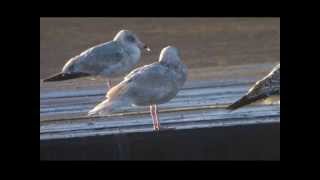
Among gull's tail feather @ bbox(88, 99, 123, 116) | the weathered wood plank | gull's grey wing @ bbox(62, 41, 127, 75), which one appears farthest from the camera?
gull's grey wing @ bbox(62, 41, 127, 75)

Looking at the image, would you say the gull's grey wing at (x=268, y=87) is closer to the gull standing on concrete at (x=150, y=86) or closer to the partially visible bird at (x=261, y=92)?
the partially visible bird at (x=261, y=92)

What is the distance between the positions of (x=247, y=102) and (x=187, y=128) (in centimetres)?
45

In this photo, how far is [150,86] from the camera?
16.8 feet

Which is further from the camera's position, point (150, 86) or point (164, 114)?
point (164, 114)

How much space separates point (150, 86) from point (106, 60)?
585mm

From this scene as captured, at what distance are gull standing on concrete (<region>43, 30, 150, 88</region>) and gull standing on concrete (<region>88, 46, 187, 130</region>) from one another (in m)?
0.42

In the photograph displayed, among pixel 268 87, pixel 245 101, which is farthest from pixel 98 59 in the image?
pixel 268 87

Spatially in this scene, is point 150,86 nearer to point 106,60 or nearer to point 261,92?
point 106,60

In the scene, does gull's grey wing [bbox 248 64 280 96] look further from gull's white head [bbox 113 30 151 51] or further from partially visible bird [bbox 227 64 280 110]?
gull's white head [bbox 113 30 151 51]

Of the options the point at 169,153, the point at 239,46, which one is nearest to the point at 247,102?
the point at 169,153

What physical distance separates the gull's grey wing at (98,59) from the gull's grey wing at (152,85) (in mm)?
417

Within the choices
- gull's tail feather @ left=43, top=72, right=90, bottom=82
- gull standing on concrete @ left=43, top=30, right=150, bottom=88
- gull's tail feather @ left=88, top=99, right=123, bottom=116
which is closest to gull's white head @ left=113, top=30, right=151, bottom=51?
gull standing on concrete @ left=43, top=30, right=150, bottom=88

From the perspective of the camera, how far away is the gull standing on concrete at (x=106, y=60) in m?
5.55

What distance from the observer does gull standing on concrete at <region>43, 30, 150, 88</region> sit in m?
5.55
